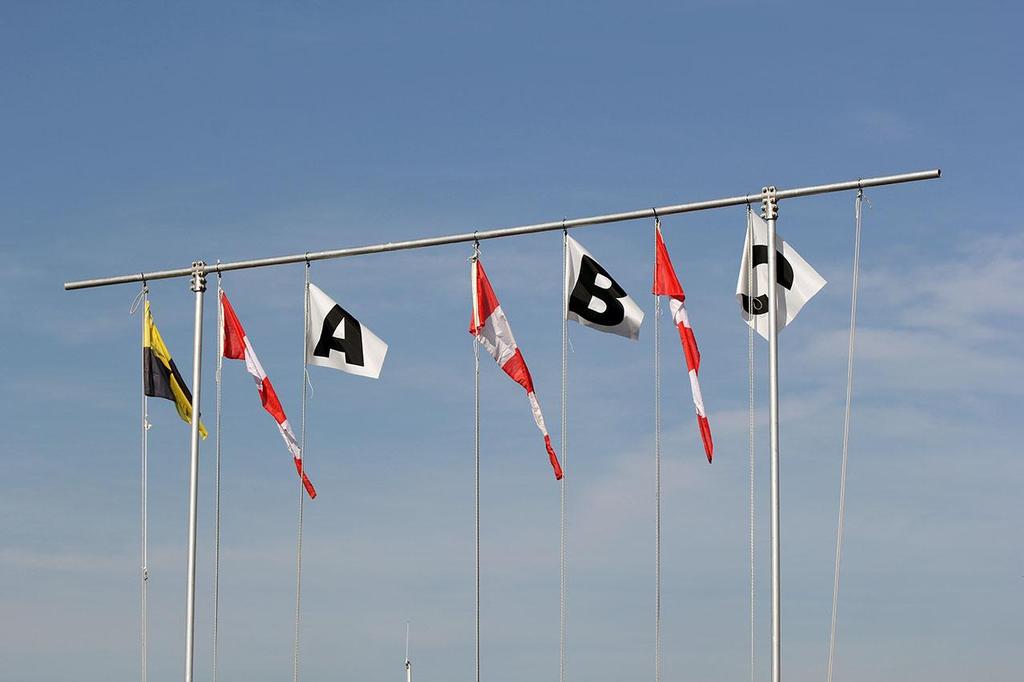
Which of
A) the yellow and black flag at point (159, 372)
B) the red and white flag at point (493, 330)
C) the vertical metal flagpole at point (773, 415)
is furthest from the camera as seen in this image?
the yellow and black flag at point (159, 372)

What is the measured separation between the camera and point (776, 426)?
33.2 metres

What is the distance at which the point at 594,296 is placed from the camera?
119 ft

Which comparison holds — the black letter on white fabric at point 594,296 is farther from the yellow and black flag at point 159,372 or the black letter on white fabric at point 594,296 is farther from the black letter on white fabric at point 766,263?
the yellow and black flag at point 159,372

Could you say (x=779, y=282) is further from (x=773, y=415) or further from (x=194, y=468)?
(x=194, y=468)

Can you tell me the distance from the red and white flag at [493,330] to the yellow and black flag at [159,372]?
7.61m

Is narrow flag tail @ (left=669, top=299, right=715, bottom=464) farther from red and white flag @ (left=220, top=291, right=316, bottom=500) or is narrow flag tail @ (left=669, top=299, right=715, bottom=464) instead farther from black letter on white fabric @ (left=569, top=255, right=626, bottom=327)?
red and white flag @ (left=220, top=291, right=316, bottom=500)

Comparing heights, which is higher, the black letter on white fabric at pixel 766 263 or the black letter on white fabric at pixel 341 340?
the black letter on white fabric at pixel 766 263

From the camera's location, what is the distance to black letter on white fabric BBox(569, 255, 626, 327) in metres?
36.2

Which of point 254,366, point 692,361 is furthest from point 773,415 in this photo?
point 254,366

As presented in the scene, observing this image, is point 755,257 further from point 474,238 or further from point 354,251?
point 354,251

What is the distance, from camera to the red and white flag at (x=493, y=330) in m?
37.4

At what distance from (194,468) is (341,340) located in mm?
4277

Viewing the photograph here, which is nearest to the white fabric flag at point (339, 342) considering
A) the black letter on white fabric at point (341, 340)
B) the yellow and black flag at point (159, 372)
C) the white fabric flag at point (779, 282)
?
the black letter on white fabric at point (341, 340)

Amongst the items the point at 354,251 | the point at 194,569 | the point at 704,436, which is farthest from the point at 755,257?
the point at 194,569
